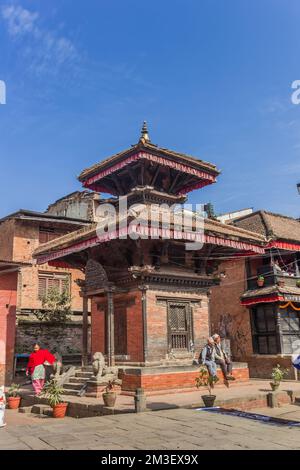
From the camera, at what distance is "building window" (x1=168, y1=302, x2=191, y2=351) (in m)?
15.6

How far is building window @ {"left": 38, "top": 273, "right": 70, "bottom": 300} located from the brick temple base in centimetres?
1625

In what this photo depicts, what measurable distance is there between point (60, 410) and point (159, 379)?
3304 millimetres

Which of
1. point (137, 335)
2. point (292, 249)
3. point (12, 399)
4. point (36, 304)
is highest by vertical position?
point (292, 249)

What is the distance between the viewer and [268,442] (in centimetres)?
742

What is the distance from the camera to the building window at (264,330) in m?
24.2

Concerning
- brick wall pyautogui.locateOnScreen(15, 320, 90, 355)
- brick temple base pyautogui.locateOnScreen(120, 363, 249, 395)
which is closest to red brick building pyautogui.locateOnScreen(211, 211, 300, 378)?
brick temple base pyautogui.locateOnScreen(120, 363, 249, 395)

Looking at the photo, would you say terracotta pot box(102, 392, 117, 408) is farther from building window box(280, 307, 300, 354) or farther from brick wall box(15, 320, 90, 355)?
brick wall box(15, 320, 90, 355)

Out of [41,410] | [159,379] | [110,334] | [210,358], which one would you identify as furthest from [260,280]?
[41,410]

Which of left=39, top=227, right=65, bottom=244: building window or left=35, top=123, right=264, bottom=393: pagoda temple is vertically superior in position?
left=39, top=227, right=65, bottom=244: building window

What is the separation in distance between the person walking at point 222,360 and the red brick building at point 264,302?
7.21 meters

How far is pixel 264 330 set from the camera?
24.8 metres
